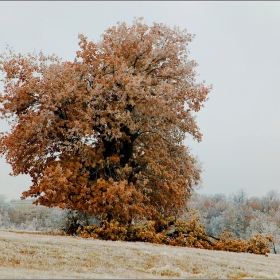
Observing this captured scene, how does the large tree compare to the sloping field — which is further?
the large tree

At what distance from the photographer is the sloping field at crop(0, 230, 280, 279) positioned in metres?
12.9

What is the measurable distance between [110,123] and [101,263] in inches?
477

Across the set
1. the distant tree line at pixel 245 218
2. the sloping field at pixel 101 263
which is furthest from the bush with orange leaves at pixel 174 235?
the distant tree line at pixel 245 218

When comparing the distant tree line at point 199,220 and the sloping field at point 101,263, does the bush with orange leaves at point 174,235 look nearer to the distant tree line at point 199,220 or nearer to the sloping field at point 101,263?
the distant tree line at point 199,220

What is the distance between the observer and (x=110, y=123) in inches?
994

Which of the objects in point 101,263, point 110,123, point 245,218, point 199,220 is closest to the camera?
point 101,263

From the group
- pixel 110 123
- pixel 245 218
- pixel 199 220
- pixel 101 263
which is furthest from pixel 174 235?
pixel 245 218

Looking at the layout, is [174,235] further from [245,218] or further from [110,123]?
[245,218]

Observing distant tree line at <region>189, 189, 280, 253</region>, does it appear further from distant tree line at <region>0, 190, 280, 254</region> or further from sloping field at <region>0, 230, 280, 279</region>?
sloping field at <region>0, 230, 280, 279</region>

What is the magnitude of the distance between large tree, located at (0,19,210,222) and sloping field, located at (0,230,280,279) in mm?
6703

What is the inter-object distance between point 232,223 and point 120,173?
75.1 m

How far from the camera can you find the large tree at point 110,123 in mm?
24547

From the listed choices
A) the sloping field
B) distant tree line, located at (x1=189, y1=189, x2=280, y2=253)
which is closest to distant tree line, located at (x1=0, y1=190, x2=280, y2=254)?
distant tree line, located at (x1=189, y1=189, x2=280, y2=253)

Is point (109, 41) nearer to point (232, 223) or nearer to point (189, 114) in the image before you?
point (189, 114)
